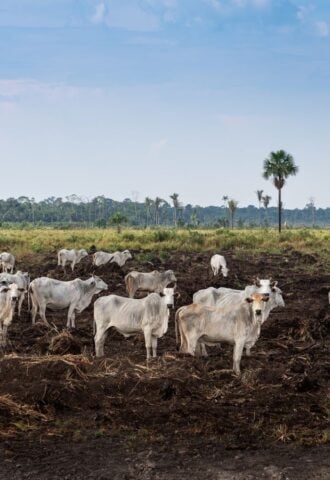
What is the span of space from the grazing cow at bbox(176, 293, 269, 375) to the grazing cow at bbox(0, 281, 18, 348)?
164 inches

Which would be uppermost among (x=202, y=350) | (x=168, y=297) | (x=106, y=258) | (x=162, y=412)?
(x=168, y=297)

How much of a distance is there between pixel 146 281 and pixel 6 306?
7.16m

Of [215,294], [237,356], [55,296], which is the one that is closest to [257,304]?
[237,356]

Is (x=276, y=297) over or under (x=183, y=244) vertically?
under

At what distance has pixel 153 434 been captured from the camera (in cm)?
867

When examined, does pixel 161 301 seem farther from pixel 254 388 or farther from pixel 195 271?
pixel 195 271

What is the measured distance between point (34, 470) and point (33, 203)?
148 meters

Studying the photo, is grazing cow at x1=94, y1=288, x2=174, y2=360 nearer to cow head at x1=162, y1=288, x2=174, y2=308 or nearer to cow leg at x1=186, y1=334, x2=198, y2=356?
cow head at x1=162, y1=288, x2=174, y2=308

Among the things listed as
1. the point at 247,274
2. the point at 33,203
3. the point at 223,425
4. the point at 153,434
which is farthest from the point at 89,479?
the point at 33,203

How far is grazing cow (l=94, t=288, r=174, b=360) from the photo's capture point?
12.7 meters

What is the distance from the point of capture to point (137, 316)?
42.1ft

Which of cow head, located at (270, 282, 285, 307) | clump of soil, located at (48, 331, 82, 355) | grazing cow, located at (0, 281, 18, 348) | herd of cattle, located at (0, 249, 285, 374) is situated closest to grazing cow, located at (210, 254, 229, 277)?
cow head, located at (270, 282, 285, 307)

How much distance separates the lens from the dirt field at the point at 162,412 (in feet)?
25.4

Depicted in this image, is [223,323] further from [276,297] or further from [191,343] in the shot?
[276,297]
